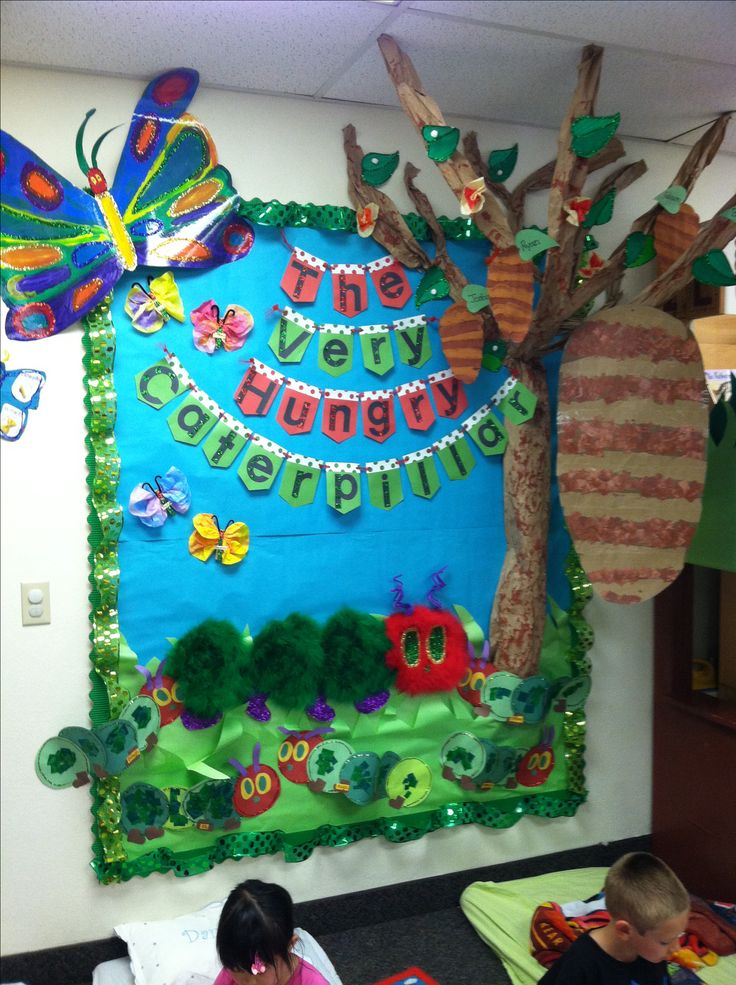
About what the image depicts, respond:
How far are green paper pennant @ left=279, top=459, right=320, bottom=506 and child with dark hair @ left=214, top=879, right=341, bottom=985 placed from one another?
92 cm

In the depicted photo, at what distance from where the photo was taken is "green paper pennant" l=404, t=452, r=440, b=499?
7.72ft

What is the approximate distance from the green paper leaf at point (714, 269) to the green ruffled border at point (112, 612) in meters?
0.65

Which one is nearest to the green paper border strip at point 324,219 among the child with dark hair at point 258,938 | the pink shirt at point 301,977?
the child with dark hair at point 258,938

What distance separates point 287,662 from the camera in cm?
218

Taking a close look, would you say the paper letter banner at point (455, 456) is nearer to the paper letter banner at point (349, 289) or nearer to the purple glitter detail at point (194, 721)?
the paper letter banner at point (349, 289)

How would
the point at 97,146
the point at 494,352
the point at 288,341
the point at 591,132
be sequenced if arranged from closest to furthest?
the point at 591,132
the point at 97,146
the point at 288,341
the point at 494,352

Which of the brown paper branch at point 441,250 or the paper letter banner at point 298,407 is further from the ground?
the brown paper branch at point 441,250

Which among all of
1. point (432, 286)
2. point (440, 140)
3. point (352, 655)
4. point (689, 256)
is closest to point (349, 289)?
point (432, 286)

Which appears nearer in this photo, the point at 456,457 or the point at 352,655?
the point at 352,655

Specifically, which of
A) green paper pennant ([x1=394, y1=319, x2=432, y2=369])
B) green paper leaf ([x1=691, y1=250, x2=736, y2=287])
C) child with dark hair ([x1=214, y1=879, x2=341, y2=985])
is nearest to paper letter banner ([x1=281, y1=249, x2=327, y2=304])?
green paper pennant ([x1=394, y1=319, x2=432, y2=369])

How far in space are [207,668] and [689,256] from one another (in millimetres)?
1477

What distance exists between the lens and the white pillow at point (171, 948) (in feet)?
6.70

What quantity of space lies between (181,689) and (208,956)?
2.05 feet

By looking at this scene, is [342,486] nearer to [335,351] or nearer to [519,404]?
[335,351]
